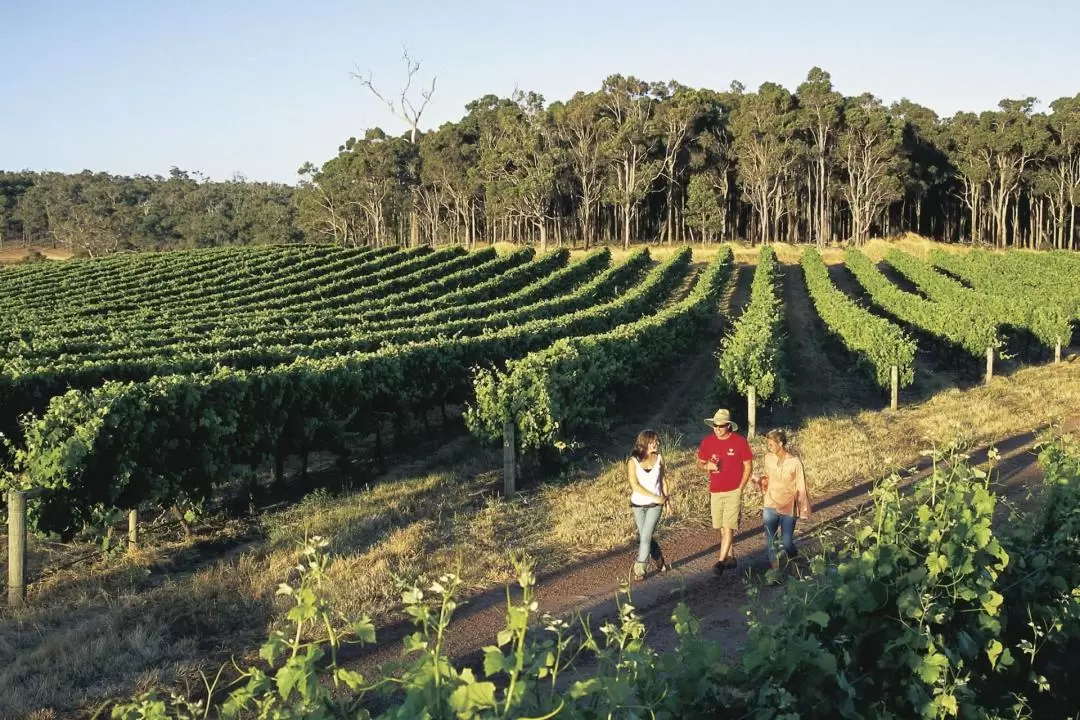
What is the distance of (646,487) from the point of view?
8195mm

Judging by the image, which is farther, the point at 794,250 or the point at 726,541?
the point at 794,250

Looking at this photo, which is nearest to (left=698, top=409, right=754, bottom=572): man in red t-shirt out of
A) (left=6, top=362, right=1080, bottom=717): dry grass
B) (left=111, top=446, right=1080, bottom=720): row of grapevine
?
(left=6, top=362, right=1080, bottom=717): dry grass

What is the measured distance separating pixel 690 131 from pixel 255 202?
200 feet

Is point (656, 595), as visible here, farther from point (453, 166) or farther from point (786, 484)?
point (453, 166)

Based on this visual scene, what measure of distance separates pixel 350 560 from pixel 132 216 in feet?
335

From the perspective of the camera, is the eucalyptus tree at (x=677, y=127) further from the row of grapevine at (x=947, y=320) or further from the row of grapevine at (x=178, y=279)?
the row of grapevine at (x=947, y=320)

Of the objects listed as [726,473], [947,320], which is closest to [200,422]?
[726,473]

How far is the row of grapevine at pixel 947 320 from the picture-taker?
72.9 ft

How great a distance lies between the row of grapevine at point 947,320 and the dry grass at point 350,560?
685 centimetres

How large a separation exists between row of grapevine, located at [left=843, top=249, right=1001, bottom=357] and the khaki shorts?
1646 cm

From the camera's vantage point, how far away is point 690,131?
2800 inches

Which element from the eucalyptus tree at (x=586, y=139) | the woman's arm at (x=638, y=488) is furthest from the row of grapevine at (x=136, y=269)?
the woman's arm at (x=638, y=488)

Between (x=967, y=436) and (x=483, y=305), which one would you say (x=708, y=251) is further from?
(x=967, y=436)

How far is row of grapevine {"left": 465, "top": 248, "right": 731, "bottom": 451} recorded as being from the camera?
42.5 ft
